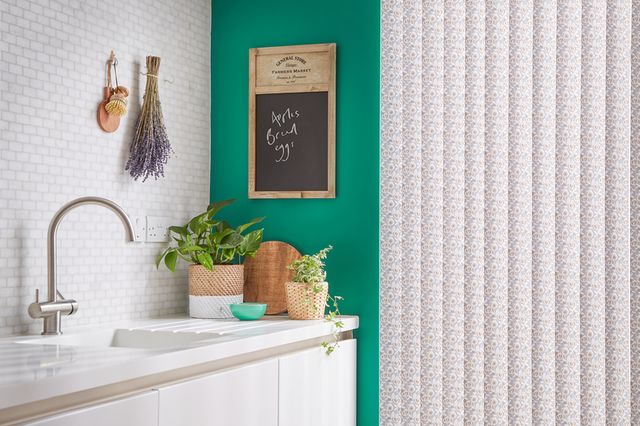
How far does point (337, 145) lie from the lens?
3.04 m

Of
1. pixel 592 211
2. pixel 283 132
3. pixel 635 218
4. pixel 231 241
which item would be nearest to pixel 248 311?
pixel 231 241

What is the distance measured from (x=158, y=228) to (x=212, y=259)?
223 millimetres

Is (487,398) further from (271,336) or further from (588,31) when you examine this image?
(588,31)

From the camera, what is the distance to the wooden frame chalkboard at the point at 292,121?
9.98 ft

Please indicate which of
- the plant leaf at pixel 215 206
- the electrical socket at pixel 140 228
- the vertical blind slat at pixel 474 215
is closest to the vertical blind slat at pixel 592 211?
the vertical blind slat at pixel 474 215

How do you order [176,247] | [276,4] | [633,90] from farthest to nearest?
[276,4] < [176,247] < [633,90]

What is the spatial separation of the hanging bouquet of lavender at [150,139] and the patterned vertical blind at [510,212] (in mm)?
812

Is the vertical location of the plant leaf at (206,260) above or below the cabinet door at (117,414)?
above

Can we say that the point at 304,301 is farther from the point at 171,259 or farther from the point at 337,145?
the point at 337,145

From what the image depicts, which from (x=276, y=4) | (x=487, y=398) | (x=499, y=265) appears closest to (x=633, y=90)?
(x=499, y=265)

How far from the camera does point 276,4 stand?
10.4 ft

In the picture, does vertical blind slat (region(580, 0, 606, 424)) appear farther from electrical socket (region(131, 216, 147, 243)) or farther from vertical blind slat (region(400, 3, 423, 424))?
electrical socket (region(131, 216, 147, 243))

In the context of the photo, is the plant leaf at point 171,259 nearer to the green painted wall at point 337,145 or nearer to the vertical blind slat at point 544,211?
the green painted wall at point 337,145

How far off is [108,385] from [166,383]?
231 millimetres
